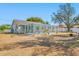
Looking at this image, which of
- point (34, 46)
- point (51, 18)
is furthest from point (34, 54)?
point (51, 18)

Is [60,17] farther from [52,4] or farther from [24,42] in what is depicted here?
[24,42]

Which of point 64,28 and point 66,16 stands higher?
point 66,16

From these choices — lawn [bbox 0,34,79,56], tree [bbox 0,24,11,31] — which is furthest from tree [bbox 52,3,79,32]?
tree [bbox 0,24,11,31]

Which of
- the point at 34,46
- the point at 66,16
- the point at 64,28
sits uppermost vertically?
the point at 66,16

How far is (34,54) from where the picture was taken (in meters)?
4.54

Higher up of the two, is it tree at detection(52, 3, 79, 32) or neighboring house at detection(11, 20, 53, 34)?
tree at detection(52, 3, 79, 32)

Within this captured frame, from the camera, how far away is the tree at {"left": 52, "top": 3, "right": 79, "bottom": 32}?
4539 millimetres

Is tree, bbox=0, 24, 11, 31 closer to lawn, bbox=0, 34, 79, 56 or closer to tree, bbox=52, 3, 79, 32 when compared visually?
lawn, bbox=0, 34, 79, 56

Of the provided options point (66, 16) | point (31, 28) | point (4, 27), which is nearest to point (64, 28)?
point (66, 16)

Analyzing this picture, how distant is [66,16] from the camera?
4566 millimetres

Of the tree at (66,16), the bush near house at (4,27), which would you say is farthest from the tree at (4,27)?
the tree at (66,16)

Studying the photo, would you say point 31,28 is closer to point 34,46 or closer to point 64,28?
point 34,46

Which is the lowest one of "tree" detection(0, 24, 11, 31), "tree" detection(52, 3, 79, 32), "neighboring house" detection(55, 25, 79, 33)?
"neighboring house" detection(55, 25, 79, 33)

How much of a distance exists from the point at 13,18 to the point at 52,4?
16.2 inches
